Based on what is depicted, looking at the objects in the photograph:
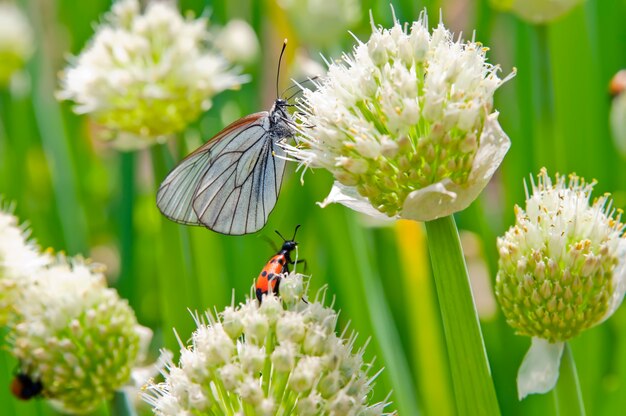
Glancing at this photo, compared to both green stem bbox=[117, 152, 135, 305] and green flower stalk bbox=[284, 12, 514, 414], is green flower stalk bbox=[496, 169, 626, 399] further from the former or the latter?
green stem bbox=[117, 152, 135, 305]

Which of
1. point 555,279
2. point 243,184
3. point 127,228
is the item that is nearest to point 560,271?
point 555,279

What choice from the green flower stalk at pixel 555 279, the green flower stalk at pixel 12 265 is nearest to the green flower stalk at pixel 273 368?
the green flower stalk at pixel 555 279

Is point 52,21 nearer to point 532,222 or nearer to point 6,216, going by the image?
point 6,216

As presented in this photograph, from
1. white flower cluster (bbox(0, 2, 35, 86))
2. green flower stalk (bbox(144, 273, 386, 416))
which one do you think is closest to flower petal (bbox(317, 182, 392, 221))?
green flower stalk (bbox(144, 273, 386, 416))

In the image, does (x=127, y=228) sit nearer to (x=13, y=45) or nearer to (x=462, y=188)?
(x=13, y=45)

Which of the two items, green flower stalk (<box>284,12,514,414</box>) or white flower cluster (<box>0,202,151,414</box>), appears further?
white flower cluster (<box>0,202,151,414</box>)

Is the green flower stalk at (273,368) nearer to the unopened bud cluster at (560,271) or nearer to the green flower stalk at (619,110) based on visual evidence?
the unopened bud cluster at (560,271)

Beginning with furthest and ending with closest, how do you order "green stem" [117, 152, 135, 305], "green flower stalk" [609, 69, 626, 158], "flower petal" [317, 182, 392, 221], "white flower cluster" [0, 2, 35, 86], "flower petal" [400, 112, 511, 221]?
"white flower cluster" [0, 2, 35, 86] → "green stem" [117, 152, 135, 305] → "green flower stalk" [609, 69, 626, 158] → "flower petal" [317, 182, 392, 221] → "flower petal" [400, 112, 511, 221]
